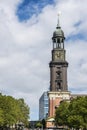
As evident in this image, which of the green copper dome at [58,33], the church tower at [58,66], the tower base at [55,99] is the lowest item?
the tower base at [55,99]

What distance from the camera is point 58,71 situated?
172m

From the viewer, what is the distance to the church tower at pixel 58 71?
171500 millimetres

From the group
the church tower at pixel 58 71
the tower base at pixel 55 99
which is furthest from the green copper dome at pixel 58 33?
the tower base at pixel 55 99

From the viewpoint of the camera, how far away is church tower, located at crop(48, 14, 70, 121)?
6752 inches

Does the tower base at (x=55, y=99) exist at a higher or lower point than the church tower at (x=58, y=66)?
lower

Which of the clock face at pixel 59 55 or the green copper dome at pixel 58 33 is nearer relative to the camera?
the clock face at pixel 59 55

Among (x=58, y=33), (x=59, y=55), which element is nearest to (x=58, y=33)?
(x=58, y=33)

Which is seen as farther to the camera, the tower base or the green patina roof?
the green patina roof

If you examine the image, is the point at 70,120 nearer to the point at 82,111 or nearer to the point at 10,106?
the point at 82,111

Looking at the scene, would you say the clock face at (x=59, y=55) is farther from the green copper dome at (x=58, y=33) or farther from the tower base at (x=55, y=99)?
the tower base at (x=55, y=99)

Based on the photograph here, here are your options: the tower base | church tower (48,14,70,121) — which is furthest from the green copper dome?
the tower base

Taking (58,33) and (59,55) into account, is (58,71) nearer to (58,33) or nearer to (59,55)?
(59,55)

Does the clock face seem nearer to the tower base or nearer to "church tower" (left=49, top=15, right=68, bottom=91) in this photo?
"church tower" (left=49, top=15, right=68, bottom=91)

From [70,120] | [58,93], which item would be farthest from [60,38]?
[70,120]
